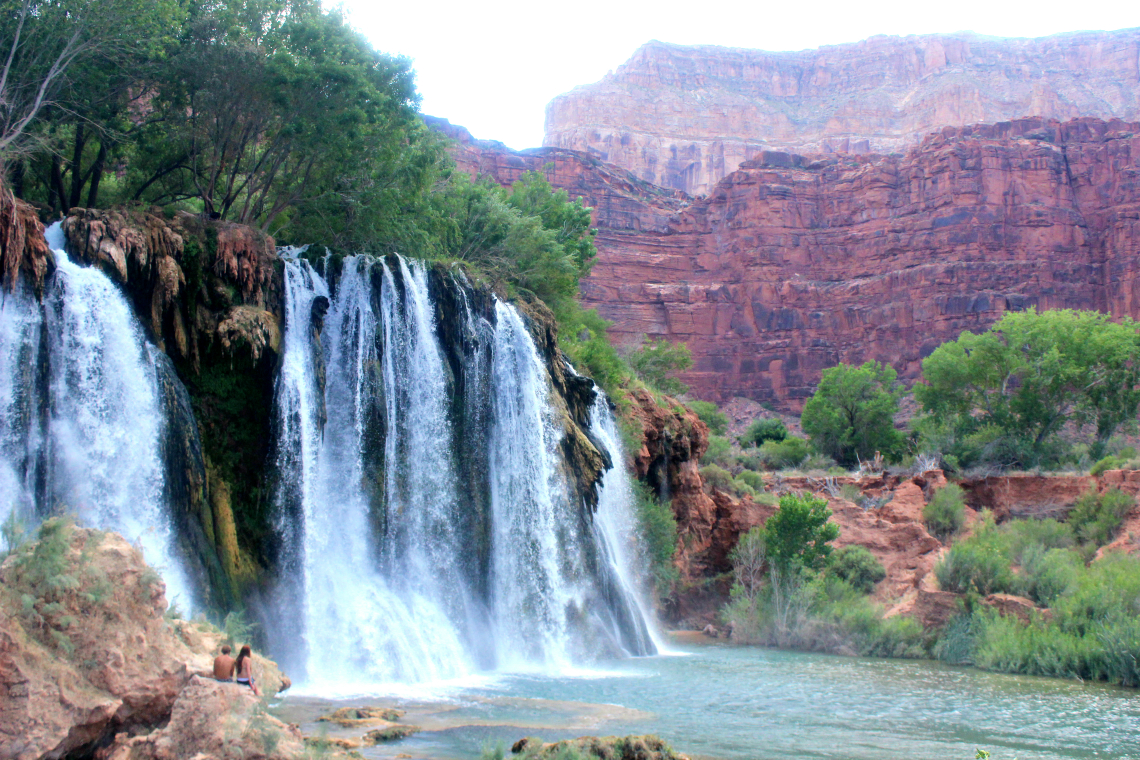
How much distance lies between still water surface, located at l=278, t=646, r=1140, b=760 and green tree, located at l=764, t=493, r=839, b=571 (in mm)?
5392

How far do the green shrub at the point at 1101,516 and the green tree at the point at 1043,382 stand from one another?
706 cm

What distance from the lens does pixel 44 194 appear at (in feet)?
67.5

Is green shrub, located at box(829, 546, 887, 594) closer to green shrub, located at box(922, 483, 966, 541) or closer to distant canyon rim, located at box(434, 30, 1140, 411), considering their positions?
green shrub, located at box(922, 483, 966, 541)

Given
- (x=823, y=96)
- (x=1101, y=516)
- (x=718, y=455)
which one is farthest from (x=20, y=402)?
(x=823, y=96)

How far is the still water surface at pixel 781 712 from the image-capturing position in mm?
10547

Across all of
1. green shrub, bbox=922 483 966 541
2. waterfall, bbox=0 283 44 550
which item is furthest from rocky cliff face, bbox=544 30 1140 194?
waterfall, bbox=0 283 44 550

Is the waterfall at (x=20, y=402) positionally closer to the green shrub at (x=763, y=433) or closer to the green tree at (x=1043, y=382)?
the green tree at (x=1043, y=382)

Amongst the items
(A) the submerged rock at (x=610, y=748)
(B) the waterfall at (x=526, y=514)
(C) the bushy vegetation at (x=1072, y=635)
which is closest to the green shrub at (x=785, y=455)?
(C) the bushy vegetation at (x=1072, y=635)

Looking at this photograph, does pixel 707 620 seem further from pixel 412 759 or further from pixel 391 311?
pixel 412 759

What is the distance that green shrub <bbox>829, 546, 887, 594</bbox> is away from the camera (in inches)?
992

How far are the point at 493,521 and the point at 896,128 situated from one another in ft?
347

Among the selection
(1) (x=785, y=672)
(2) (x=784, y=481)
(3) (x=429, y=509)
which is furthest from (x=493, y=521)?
(2) (x=784, y=481)

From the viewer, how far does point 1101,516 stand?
26625 millimetres

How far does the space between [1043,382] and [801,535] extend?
19.7 metres
